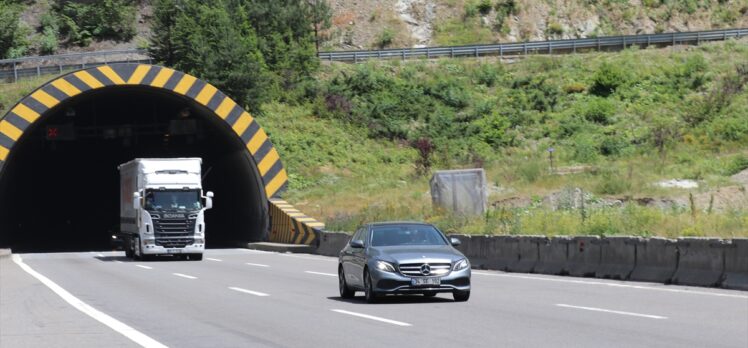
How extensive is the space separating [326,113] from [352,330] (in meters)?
57.1

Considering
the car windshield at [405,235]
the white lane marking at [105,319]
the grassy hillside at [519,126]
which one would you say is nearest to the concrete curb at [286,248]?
the grassy hillside at [519,126]

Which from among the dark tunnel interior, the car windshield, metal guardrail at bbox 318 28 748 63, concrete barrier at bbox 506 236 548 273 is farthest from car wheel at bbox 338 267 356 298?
metal guardrail at bbox 318 28 748 63

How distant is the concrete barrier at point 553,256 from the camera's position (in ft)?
90.3

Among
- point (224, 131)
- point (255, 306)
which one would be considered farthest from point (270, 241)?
point (255, 306)

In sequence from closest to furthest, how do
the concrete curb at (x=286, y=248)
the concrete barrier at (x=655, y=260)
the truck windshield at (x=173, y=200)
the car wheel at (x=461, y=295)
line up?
1. the car wheel at (x=461, y=295)
2. the concrete barrier at (x=655, y=260)
3. the truck windshield at (x=173, y=200)
4. the concrete curb at (x=286, y=248)

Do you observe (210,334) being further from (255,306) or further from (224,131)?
(224,131)

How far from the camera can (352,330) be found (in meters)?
15.3

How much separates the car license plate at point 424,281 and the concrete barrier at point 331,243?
21326 mm

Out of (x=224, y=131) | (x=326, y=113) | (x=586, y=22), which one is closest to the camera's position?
(x=224, y=131)

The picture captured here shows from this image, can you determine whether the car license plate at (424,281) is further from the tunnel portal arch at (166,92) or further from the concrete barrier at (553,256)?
the tunnel portal arch at (166,92)

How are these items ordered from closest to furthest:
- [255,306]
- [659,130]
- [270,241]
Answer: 1. [255,306]
2. [270,241]
3. [659,130]

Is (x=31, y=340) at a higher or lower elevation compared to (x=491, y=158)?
lower

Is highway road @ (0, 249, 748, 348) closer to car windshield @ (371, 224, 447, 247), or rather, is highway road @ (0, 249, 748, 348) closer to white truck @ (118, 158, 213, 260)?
car windshield @ (371, 224, 447, 247)

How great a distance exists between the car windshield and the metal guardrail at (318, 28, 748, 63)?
58.5 m
